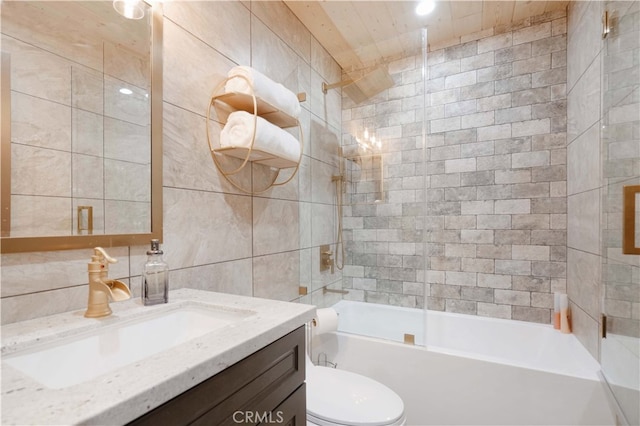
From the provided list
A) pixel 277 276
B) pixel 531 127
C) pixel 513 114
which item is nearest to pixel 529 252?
pixel 531 127

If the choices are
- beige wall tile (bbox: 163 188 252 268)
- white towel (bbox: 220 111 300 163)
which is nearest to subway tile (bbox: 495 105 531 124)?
white towel (bbox: 220 111 300 163)

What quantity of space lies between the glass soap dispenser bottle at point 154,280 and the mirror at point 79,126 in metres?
0.13

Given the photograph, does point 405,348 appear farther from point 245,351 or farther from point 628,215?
point 245,351

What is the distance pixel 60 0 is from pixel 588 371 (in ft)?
8.79

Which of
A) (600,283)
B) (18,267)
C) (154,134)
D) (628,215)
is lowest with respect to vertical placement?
(600,283)

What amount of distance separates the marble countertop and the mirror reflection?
28 cm

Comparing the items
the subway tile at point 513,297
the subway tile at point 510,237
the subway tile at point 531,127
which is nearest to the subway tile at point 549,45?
the subway tile at point 531,127

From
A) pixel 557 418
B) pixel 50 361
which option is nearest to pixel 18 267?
pixel 50 361

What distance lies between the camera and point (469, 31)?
2.40 m

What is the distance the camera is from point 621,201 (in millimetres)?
1235

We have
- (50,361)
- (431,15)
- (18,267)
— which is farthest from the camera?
(431,15)

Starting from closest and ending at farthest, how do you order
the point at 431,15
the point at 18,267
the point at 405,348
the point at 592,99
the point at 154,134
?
the point at 18,267 < the point at 154,134 < the point at 592,99 < the point at 405,348 < the point at 431,15

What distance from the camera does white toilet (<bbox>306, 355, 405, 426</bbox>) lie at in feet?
4.17

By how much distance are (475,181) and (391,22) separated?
1.38 meters
